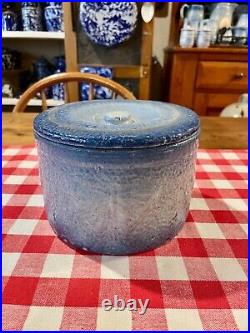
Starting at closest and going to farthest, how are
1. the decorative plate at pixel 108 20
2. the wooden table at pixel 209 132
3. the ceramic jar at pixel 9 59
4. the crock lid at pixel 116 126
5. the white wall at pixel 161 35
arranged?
the crock lid at pixel 116 126 < the wooden table at pixel 209 132 < the decorative plate at pixel 108 20 < the ceramic jar at pixel 9 59 < the white wall at pixel 161 35

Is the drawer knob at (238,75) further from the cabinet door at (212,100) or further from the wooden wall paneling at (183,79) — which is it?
the wooden wall paneling at (183,79)

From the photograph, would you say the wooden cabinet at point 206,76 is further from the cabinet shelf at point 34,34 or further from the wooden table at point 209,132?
the wooden table at point 209,132

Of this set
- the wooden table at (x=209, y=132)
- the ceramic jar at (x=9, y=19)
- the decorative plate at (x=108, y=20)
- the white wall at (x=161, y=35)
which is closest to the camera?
the wooden table at (x=209, y=132)

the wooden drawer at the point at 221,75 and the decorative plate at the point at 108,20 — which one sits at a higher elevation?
the decorative plate at the point at 108,20

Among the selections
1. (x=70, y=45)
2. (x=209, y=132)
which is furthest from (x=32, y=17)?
(x=209, y=132)

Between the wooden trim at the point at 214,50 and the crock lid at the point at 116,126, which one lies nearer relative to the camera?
the crock lid at the point at 116,126

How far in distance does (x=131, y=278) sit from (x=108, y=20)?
153cm

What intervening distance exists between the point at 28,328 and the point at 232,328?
0.73 feet

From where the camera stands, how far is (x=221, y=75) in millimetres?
1890

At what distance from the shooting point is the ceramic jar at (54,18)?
1772 mm

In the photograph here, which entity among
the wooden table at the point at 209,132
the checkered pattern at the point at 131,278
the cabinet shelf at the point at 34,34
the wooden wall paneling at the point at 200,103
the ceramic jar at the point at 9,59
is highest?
the cabinet shelf at the point at 34,34

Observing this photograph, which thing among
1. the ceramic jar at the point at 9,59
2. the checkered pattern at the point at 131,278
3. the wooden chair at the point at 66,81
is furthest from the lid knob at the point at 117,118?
the ceramic jar at the point at 9,59

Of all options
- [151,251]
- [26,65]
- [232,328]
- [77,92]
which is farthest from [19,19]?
[232,328]

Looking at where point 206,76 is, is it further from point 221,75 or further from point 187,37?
point 187,37
